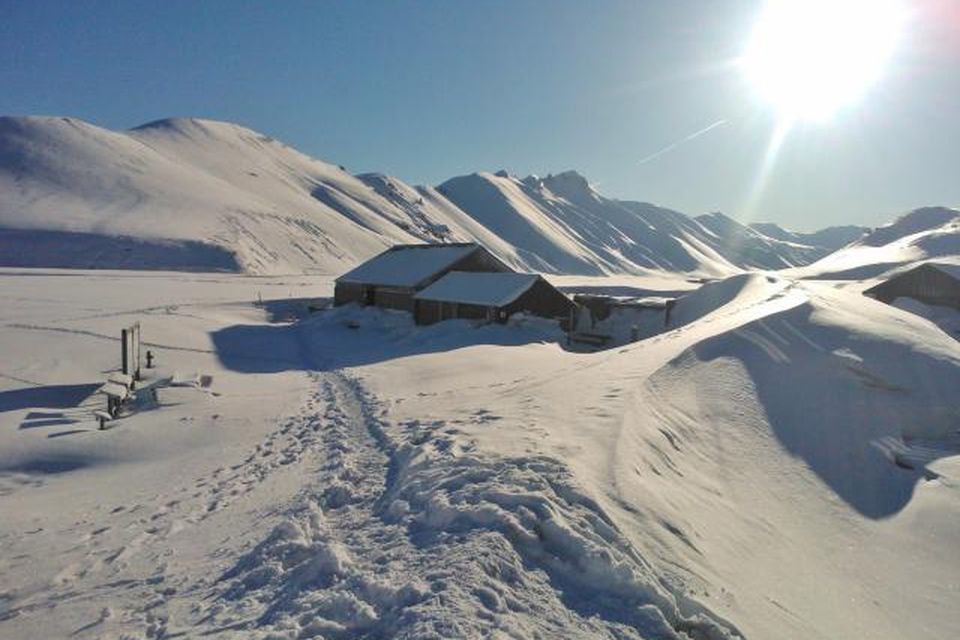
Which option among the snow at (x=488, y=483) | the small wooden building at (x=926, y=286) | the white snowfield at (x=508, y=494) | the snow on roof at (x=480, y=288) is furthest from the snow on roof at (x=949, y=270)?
the snow on roof at (x=480, y=288)

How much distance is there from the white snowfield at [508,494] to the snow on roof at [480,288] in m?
9.41

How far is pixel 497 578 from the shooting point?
5.21m

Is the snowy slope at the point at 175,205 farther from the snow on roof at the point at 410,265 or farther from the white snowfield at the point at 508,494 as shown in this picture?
the white snowfield at the point at 508,494

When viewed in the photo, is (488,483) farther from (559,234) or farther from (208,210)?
(559,234)

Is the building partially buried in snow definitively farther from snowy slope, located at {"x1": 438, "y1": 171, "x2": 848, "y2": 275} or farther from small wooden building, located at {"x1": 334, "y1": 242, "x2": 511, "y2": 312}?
snowy slope, located at {"x1": 438, "y1": 171, "x2": 848, "y2": 275}

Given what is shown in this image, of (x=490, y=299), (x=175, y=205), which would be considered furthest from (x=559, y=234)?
(x=490, y=299)

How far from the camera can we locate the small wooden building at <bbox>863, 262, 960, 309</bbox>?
38.4 m

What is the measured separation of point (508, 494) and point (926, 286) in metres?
44.0

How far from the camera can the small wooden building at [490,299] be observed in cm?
2916

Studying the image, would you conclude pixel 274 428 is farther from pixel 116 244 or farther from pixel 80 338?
pixel 116 244

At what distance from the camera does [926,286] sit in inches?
1555

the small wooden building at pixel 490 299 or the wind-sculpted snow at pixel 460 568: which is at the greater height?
the small wooden building at pixel 490 299

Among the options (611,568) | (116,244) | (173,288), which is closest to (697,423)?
(611,568)

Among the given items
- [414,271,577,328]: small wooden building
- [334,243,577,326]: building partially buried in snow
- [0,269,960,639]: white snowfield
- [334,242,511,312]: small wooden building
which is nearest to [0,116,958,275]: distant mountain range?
[334,242,511,312]: small wooden building
